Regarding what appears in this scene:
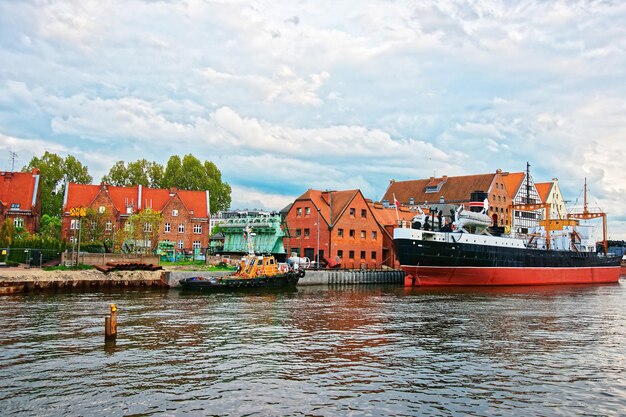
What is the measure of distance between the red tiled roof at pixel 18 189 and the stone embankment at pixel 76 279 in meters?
32.0

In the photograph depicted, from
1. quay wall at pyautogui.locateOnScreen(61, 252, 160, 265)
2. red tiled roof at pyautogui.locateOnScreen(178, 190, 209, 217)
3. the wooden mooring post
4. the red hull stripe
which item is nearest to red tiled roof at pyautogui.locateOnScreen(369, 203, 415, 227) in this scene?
the red hull stripe

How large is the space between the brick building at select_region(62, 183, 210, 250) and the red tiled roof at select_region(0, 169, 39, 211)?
16.6ft

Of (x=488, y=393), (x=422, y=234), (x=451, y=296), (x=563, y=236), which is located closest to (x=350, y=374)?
(x=488, y=393)

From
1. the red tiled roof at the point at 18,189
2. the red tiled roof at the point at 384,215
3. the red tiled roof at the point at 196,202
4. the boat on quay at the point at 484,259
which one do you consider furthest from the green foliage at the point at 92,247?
the red tiled roof at the point at 384,215

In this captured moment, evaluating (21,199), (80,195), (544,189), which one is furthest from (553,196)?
(21,199)

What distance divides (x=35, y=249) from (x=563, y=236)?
233 ft

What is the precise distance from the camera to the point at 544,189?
124 metres

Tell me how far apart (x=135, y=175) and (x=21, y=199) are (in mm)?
28072

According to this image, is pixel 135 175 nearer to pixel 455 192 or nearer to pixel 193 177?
pixel 193 177

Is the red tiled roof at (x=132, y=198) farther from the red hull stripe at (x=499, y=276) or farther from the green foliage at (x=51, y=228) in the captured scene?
the red hull stripe at (x=499, y=276)

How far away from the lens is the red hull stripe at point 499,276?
6122 centimetres

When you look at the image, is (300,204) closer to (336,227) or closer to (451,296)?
(336,227)

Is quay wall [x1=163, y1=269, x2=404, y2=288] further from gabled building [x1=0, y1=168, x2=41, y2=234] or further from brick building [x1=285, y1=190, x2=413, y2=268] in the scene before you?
gabled building [x1=0, y1=168, x2=41, y2=234]

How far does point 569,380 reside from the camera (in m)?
18.5
